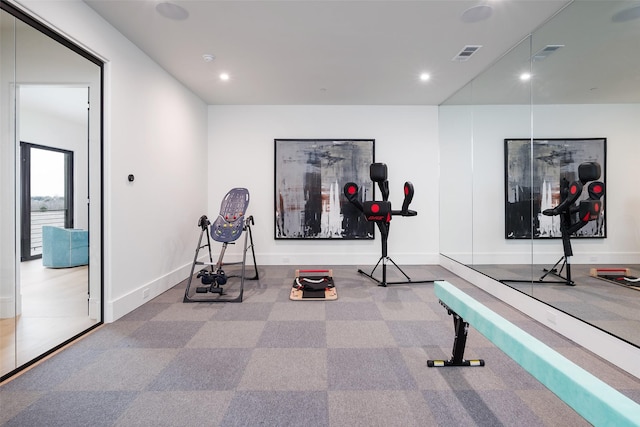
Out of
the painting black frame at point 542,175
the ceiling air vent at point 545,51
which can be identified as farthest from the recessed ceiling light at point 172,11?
the painting black frame at point 542,175

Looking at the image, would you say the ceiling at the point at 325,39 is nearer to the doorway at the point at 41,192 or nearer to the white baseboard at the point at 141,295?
the doorway at the point at 41,192

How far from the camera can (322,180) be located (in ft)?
17.3

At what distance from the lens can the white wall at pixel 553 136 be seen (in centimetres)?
228

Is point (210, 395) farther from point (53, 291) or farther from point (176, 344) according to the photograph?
point (53, 291)

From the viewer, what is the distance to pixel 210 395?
181 centimetres

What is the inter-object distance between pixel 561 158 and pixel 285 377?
11.0ft

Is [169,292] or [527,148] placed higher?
[527,148]

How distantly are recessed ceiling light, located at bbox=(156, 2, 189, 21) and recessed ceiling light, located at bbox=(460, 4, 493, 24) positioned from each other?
105 inches

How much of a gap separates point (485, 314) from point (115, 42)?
416 cm

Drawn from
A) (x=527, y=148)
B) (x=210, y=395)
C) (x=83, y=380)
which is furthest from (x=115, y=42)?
(x=527, y=148)

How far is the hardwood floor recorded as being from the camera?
6.98 ft

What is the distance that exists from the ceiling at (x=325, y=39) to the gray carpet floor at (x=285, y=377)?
3.03m

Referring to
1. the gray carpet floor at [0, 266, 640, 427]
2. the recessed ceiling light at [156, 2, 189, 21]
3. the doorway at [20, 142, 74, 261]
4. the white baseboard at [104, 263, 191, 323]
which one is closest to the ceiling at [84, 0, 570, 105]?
the recessed ceiling light at [156, 2, 189, 21]

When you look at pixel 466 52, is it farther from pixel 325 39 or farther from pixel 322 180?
pixel 322 180
